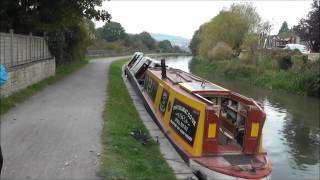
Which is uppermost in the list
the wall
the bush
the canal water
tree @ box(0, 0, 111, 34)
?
tree @ box(0, 0, 111, 34)

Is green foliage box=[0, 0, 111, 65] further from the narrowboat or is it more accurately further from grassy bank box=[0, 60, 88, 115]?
the narrowboat

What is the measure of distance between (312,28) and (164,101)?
1153 inches

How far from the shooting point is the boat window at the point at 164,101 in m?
13.1

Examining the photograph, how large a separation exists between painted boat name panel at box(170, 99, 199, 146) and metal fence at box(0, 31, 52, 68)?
6.38 m

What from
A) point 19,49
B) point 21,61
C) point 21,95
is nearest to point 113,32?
point 21,61

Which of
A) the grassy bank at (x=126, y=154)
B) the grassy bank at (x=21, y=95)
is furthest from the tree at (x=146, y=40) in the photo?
the grassy bank at (x=126, y=154)

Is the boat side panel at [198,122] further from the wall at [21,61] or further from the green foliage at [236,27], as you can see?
the green foliage at [236,27]

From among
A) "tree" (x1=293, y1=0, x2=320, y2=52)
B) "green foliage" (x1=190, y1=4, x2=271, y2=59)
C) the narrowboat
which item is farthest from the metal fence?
"green foliage" (x1=190, y1=4, x2=271, y2=59)

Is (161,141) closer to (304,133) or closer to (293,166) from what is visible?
(293,166)

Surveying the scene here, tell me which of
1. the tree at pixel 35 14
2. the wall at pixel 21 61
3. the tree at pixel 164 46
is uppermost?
the tree at pixel 35 14

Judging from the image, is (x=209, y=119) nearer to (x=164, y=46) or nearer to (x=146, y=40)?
(x=146, y=40)

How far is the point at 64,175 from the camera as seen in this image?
25.4 ft

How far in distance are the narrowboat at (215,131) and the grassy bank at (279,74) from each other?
2031 centimetres

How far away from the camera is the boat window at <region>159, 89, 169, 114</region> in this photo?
515 inches
